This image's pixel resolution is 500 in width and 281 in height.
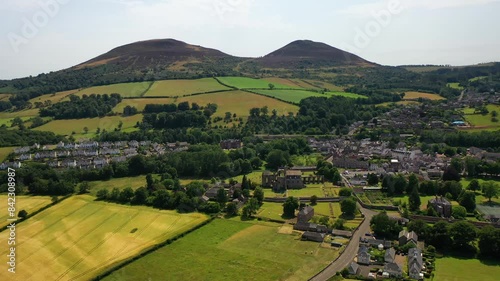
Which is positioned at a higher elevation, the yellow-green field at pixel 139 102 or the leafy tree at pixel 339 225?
the yellow-green field at pixel 139 102

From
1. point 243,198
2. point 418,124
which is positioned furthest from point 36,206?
point 418,124

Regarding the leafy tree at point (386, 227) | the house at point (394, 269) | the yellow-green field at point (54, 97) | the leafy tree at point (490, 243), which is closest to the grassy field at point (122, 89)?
the yellow-green field at point (54, 97)

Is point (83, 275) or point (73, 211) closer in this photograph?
point (83, 275)

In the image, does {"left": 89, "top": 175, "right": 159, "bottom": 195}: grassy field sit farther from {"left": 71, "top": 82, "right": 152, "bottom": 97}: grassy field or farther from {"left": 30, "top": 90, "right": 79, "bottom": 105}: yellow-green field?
{"left": 30, "top": 90, "right": 79, "bottom": 105}: yellow-green field

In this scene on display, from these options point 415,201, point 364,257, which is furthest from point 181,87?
point 364,257

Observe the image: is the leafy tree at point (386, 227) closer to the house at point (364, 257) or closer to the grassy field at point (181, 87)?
the house at point (364, 257)

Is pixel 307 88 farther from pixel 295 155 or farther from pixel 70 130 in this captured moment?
pixel 70 130

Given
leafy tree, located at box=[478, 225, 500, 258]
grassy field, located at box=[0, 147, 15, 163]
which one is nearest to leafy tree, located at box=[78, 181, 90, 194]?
grassy field, located at box=[0, 147, 15, 163]

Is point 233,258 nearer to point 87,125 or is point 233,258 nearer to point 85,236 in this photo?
point 85,236
